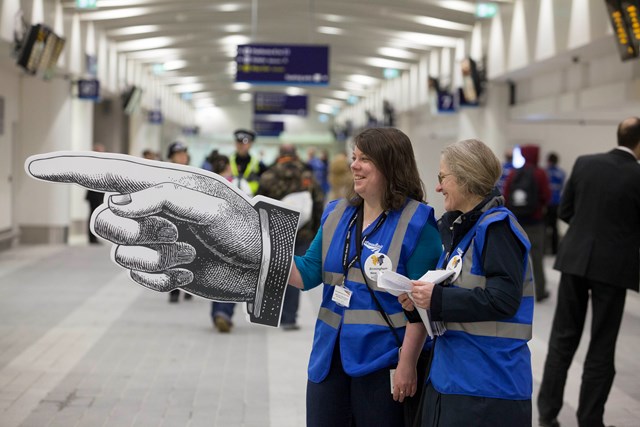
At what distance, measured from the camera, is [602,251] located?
5.03 metres

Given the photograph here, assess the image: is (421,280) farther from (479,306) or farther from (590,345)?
(590,345)

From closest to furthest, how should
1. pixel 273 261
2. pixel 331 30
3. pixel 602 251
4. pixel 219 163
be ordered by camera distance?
pixel 273 261
pixel 602 251
pixel 219 163
pixel 331 30

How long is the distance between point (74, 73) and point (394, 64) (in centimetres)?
1147

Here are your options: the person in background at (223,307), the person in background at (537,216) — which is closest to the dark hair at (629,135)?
the person in background at (223,307)

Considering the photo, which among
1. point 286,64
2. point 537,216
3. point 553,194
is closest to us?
point 537,216

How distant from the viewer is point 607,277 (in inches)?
197

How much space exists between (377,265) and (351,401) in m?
0.48

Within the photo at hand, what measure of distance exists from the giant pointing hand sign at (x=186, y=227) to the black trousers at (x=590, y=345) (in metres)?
2.46

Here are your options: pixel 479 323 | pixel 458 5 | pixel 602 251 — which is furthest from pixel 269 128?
pixel 479 323

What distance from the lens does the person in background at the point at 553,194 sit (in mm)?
16578

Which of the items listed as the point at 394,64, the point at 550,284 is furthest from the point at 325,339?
the point at 394,64

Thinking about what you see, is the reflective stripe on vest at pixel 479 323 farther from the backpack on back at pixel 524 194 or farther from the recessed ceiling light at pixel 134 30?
the recessed ceiling light at pixel 134 30

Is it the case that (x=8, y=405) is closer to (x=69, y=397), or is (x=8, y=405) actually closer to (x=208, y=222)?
(x=69, y=397)

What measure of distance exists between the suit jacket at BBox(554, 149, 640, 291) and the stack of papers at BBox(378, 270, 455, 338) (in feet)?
7.50
